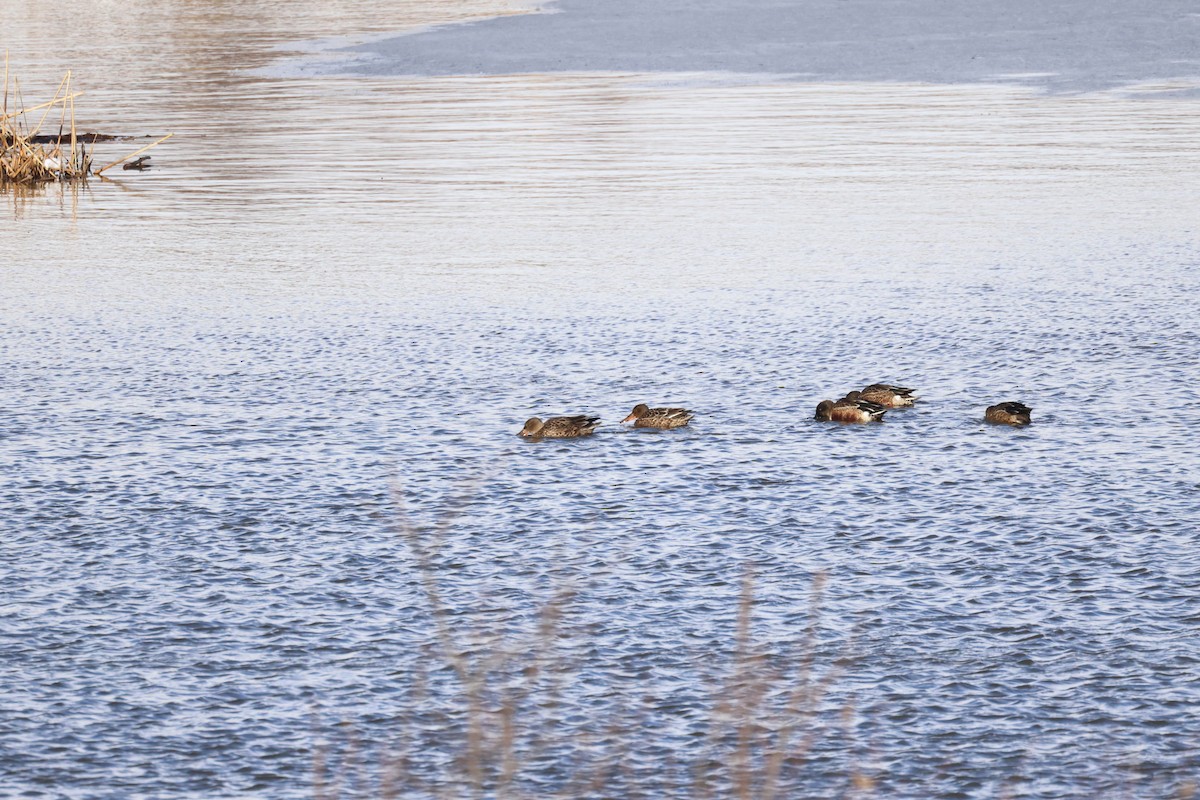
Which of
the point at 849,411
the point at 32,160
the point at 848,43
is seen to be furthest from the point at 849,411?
the point at 848,43

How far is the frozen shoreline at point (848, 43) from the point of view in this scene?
36281 millimetres

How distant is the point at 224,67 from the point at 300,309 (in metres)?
33.0

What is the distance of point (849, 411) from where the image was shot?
10391mm

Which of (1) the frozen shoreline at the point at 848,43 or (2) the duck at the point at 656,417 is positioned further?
(1) the frozen shoreline at the point at 848,43

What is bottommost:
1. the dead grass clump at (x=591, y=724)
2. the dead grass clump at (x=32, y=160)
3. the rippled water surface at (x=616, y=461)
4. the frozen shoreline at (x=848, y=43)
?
the dead grass clump at (x=591, y=724)

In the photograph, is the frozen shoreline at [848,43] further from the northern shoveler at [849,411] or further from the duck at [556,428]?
the duck at [556,428]

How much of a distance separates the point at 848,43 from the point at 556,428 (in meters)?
33.4

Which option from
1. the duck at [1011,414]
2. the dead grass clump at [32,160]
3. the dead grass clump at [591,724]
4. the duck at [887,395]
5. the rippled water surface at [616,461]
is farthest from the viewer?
the dead grass clump at [32,160]

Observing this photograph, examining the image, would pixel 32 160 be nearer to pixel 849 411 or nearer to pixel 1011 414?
pixel 849 411

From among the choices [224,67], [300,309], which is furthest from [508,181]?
[224,67]

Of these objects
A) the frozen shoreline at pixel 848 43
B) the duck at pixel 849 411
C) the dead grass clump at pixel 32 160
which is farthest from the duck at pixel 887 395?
the frozen shoreline at pixel 848 43

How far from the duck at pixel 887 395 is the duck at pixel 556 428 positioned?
5.48ft

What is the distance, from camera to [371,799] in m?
5.75

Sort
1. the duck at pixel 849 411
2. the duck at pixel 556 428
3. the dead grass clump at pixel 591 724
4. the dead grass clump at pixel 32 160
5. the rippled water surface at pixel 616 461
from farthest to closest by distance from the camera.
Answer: the dead grass clump at pixel 32 160 < the duck at pixel 849 411 < the duck at pixel 556 428 < the rippled water surface at pixel 616 461 < the dead grass clump at pixel 591 724
